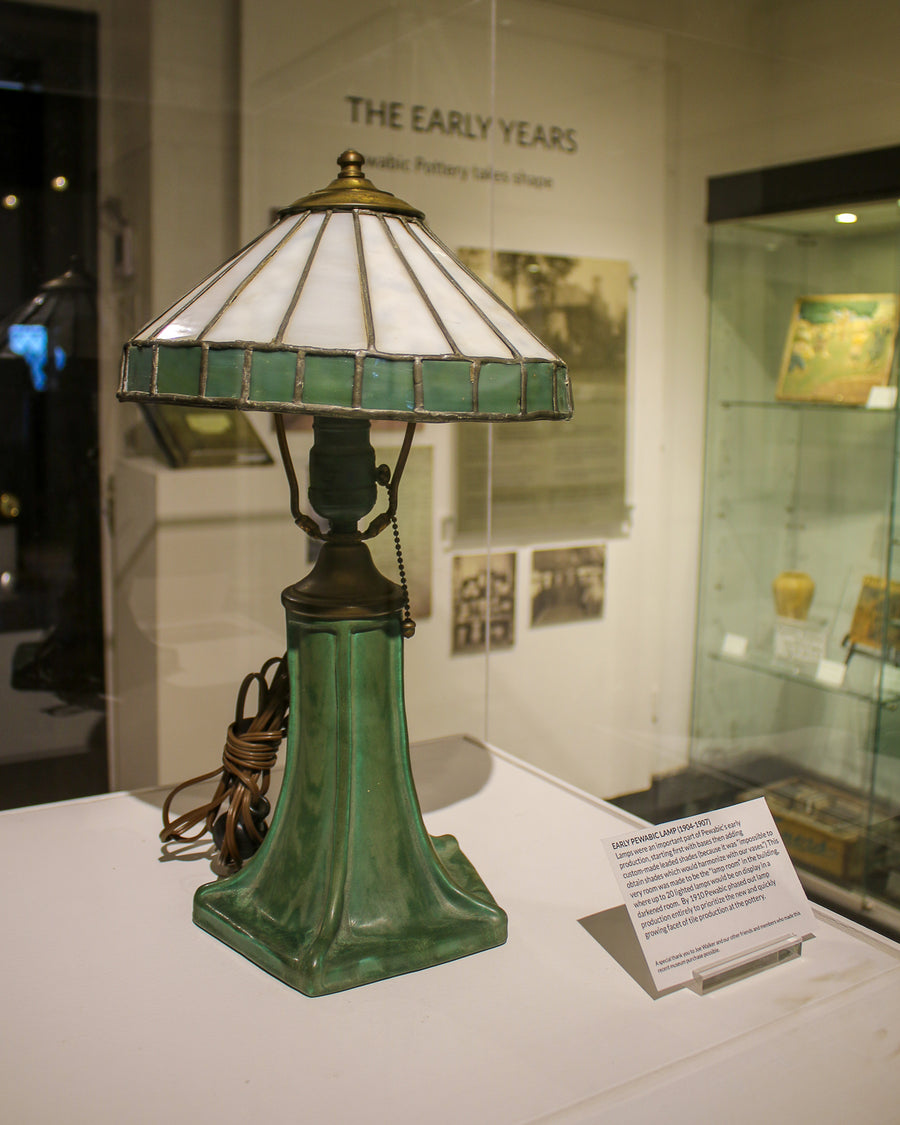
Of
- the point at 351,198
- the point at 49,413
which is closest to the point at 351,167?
the point at 351,198

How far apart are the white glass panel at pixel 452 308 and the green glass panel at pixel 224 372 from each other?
14 centimetres

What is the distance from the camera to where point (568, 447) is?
6.09 feet

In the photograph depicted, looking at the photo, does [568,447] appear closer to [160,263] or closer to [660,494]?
[660,494]

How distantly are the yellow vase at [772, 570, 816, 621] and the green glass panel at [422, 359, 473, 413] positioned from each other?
1.38 m

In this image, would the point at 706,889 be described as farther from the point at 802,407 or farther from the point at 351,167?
the point at 802,407

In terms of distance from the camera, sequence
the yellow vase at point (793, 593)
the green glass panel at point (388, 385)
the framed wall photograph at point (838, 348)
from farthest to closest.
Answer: the yellow vase at point (793, 593) < the framed wall photograph at point (838, 348) < the green glass panel at point (388, 385)

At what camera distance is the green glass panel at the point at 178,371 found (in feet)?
2.20

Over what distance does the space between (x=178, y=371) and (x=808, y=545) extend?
4.80 feet

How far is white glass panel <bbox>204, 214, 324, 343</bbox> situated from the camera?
0.67m

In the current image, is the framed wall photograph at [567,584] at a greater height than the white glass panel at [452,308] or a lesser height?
lesser

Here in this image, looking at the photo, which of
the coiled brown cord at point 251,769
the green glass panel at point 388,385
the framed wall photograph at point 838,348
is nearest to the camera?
the green glass panel at point 388,385

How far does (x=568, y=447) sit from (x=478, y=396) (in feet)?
3.96

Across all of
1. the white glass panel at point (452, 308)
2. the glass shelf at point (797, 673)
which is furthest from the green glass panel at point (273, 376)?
the glass shelf at point (797, 673)

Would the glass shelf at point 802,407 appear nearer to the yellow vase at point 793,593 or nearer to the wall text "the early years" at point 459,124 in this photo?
the yellow vase at point 793,593
